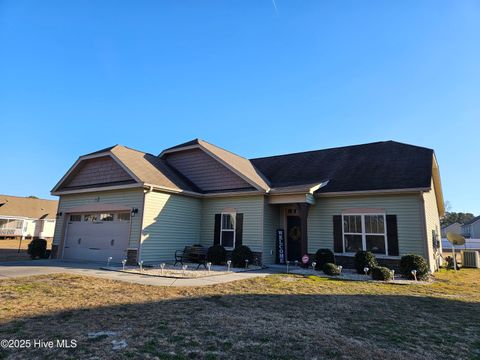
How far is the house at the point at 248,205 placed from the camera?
12.7 m

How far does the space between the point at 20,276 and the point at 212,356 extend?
8.78 metres

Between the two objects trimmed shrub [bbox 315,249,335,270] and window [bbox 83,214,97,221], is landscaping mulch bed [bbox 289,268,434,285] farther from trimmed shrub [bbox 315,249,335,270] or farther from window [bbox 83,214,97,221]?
window [bbox 83,214,97,221]

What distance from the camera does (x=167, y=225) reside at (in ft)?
47.6

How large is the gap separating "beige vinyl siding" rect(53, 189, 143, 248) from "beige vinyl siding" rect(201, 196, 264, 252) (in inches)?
153

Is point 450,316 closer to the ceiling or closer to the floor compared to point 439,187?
closer to the floor

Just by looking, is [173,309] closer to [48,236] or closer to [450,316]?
[450,316]

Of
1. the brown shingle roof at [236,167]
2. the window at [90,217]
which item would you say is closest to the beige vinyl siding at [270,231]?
the brown shingle roof at [236,167]

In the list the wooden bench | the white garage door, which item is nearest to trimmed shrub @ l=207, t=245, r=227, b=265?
the wooden bench

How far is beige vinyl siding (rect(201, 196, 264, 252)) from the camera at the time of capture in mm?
14289

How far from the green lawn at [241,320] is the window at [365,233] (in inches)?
161

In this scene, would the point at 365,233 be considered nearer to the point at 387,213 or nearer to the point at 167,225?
the point at 387,213

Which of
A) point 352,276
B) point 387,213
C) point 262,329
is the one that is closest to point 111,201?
point 352,276

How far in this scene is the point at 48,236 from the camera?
3981 centimetres

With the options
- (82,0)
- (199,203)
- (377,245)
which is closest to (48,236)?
(199,203)
